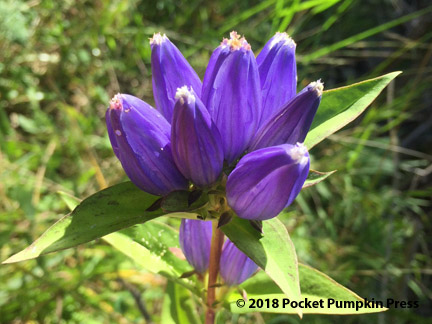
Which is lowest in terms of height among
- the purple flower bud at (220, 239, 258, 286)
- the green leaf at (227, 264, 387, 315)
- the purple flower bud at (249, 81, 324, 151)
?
the green leaf at (227, 264, 387, 315)

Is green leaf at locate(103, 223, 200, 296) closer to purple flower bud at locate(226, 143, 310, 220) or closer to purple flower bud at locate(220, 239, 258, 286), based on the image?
purple flower bud at locate(220, 239, 258, 286)

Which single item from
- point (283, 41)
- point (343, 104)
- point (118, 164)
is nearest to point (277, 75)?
point (283, 41)

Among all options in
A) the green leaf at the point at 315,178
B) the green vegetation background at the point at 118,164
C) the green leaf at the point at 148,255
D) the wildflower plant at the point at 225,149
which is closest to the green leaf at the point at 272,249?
the wildflower plant at the point at 225,149

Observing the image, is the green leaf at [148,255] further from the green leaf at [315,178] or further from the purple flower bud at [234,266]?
the green leaf at [315,178]

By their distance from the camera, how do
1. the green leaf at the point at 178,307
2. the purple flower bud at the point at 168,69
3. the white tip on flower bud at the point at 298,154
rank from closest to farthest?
the white tip on flower bud at the point at 298,154 < the purple flower bud at the point at 168,69 < the green leaf at the point at 178,307

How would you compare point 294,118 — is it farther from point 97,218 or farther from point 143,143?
point 97,218

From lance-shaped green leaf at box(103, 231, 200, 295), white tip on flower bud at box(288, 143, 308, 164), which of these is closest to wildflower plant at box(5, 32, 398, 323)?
white tip on flower bud at box(288, 143, 308, 164)
